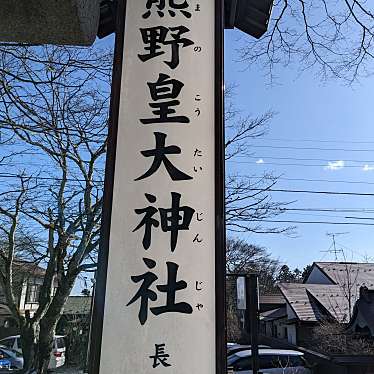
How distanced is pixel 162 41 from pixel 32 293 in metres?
6.88

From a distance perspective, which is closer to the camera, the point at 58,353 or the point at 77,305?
Answer: the point at 58,353

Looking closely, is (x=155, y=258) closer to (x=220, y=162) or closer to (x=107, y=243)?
(x=107, y=243)

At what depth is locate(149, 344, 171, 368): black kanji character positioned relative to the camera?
1.18 m

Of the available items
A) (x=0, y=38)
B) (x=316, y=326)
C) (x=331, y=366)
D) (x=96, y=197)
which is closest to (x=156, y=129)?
(x=0, y=38)

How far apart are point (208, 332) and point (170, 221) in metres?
0.41

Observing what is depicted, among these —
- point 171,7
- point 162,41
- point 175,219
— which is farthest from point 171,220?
point 171,7

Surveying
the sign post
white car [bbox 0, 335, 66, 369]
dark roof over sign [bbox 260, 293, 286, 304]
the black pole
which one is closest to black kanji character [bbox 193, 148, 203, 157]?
the sign post

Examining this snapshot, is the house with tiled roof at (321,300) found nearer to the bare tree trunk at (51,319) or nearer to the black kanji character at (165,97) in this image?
the bare tree trunk at (51,319)

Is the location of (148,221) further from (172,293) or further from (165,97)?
(165,97)

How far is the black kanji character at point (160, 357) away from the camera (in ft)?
3.89

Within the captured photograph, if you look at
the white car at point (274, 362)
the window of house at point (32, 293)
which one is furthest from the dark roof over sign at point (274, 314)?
the window of house at point (32, 293)

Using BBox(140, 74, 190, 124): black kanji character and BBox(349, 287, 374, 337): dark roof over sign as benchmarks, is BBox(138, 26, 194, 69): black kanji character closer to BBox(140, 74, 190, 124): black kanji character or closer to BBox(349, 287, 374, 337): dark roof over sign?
BBox(140, 74, 190, 124): black kanji character

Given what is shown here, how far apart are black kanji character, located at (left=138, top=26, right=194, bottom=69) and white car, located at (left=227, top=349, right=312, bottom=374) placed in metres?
8.37

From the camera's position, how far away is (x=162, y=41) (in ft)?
5.38
